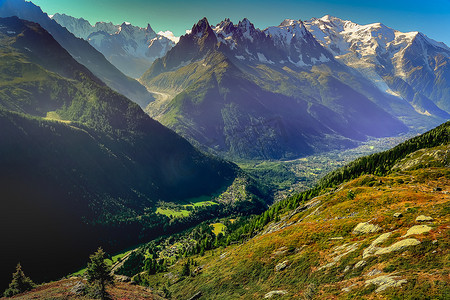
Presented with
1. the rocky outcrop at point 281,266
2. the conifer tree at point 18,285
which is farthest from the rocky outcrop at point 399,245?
the conifer tree at point 18,285

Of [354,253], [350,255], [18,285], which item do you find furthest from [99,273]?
[354,253]

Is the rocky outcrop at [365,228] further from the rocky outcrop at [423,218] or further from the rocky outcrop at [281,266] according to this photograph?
the rocky outcrop at [281,266]

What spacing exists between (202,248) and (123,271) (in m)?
63.8

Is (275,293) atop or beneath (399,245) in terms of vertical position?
beneath

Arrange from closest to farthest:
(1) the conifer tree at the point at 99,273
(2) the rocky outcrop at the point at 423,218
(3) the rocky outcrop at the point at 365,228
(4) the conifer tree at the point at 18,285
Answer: (2) the rocky outcrop at the point at 423,218
(1) the conifer tree at the point at 99,273
(3) the rocky outcrop at the point at 365,228
(4) the conifer tree at the point at 18,285

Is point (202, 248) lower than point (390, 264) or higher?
lower

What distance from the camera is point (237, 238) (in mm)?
161625

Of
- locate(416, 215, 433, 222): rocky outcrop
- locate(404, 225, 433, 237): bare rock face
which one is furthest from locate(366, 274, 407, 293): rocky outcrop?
locate(416, 215, 433, 222): rocky outcrop

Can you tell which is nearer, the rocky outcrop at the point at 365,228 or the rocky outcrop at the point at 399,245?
the rocky outcrop at the point at 399,245

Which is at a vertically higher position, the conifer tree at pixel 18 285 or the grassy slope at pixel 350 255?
the conifer tree at pixel 18 285

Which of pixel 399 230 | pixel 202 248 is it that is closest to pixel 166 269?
pixel 202 248

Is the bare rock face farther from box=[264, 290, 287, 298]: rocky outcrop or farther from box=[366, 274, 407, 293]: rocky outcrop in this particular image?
box=[264, 290, 287, 298]: rocky outcrop

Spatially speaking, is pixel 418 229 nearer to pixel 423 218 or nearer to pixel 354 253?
pixel 423 218

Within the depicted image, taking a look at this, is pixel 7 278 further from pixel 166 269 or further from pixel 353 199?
pixel 353 199
